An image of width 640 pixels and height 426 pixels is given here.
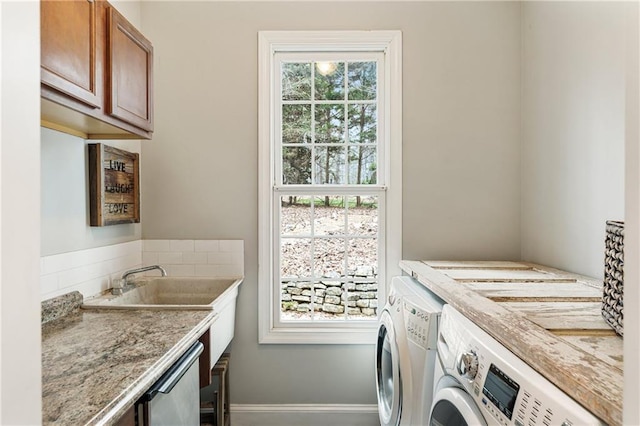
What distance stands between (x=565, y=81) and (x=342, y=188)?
130 centimetres

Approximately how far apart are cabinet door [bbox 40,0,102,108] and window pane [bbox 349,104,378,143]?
1423mm

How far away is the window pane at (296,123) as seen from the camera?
90.4 inches

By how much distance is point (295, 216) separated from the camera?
2303mm

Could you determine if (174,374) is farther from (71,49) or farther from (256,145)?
(256,145)

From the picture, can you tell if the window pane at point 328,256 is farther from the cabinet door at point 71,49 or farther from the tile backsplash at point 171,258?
the cabinet door at point 71,49

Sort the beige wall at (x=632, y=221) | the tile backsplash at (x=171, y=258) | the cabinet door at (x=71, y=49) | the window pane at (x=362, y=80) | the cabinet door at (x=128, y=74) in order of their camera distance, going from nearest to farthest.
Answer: the beige wall at (x=632, y=221), the cabinet door at (x=71, y=49), the cabinet door at (x=128, y=74), the tile backsplash at (x=171, y=258), the window pane at (x=362, y=80)

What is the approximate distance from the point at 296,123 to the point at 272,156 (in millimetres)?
272

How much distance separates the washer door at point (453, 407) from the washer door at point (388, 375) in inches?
13.7

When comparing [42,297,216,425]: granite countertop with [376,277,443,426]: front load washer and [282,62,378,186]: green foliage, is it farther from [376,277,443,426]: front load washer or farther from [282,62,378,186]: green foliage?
[282,62,378,186]: green foliage

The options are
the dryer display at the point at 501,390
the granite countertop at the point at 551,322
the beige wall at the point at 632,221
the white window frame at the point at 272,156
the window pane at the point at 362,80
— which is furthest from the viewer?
the window pane at the point at 362,80

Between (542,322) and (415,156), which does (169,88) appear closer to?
(415,156)

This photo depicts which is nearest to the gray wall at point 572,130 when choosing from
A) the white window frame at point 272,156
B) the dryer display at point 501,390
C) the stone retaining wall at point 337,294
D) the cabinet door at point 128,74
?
the white window frame at point 272,156

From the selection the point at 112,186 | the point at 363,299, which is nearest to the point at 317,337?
the point at 363,299

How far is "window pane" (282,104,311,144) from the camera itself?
2297 millimetres
